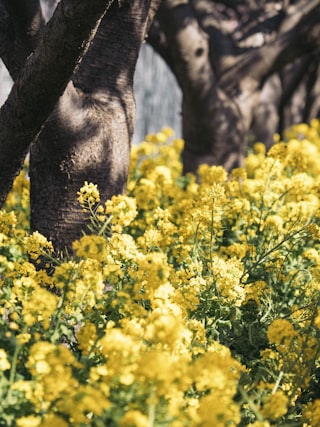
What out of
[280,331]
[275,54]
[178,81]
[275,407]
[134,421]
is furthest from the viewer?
[178,81]

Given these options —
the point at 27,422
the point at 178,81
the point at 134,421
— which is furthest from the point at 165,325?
the point at 178,81

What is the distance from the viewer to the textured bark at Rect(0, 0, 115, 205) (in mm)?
2807

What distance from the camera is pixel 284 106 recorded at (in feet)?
35.1

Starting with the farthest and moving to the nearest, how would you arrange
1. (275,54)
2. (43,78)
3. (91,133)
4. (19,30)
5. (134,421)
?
1. (275,54)
2. (91,133)
3. (19,30)
4. (43,78)
5. (134,421)

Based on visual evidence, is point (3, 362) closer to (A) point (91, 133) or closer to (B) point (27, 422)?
(B) point (27, 422)

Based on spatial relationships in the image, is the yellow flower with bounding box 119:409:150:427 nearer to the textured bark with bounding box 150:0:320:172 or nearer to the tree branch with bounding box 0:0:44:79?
the tree branch with bounding box 0:0:44:79

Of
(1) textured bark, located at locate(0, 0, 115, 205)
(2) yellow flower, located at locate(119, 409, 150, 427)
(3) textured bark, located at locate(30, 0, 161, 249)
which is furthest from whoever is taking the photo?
(3) textured bark, located at locate(30, 0, 161, 249)

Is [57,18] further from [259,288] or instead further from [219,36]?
[219,36]

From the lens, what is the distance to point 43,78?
2965 millimetres

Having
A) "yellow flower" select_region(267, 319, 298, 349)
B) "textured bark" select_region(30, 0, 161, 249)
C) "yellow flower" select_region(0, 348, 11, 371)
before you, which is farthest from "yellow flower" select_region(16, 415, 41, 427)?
"textured bark" select_region(30, 0, 161, 249)

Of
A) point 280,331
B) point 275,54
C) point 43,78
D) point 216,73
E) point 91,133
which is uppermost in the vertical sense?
point 216,73

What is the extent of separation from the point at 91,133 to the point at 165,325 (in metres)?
1.96

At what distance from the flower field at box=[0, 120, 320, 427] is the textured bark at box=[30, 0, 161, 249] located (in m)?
0.41

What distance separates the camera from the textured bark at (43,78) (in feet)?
9.21
